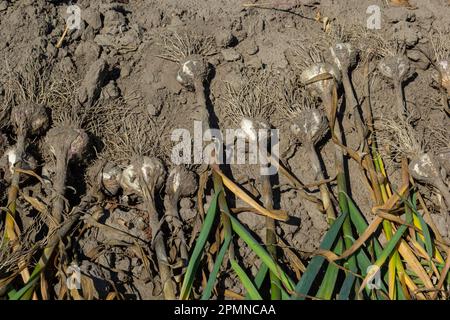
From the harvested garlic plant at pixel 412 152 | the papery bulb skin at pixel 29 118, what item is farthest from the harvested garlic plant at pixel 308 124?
the papery bulb skin at pixel 29 118

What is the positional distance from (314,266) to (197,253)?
36 cm

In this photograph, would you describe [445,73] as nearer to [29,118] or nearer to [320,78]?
[320,78]

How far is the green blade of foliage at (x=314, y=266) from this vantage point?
168cm

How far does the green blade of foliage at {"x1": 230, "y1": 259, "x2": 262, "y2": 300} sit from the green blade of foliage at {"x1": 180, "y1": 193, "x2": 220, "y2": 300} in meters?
0.12

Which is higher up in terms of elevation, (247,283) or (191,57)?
(191,57)

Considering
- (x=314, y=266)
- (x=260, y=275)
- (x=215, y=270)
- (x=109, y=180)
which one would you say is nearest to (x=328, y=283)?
(x=314, y=266)

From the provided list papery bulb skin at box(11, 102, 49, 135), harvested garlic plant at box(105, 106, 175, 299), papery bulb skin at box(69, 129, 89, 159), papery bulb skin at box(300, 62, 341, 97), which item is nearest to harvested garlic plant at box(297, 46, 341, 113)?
papery bulb skin at box(300, 62, 341, 97)

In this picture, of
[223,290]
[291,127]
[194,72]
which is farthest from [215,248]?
[194,72]

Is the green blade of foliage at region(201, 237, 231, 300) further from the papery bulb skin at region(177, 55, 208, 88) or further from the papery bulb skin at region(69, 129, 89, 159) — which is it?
the papery bulb skin at region(177, 55, 208, 88)

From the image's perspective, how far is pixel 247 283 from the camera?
67.8 inches

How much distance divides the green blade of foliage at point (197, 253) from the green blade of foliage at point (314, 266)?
0.32 meters

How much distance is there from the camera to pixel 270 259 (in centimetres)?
178

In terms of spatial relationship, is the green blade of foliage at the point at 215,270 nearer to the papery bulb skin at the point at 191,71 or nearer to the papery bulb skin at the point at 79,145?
the papery bulb skin at the point at 79,145
